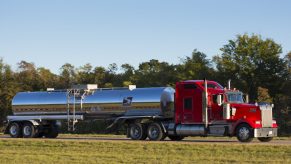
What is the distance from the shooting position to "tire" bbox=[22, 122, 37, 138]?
1567 inches

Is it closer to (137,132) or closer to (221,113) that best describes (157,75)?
(137,132)

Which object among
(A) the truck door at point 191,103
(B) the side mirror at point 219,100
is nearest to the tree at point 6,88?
(A) the truck door at point 191,103

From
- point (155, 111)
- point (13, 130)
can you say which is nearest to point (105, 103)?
point (155, 111)

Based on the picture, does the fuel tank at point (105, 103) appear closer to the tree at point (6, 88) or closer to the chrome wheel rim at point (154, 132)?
the chrome wheel rim at point (154, 132)

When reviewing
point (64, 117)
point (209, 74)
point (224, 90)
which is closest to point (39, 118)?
point (64, 117)

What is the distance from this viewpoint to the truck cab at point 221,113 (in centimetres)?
3141

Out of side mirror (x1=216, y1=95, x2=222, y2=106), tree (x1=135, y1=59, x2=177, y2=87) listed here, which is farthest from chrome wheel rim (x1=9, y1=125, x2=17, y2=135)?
tree (x1=135, y1=59, x2=177, y2=87)

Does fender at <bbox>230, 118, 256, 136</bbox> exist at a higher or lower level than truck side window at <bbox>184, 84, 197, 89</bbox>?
lower

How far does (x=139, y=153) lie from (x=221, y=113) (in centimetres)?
849

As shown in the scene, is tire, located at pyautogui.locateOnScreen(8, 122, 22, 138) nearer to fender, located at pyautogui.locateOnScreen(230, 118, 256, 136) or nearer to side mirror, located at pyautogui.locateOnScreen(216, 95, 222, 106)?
side mirror, located at pyautogui.locateOnScreen(216, 95, 222, 106)

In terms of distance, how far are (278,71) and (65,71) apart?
30804mm

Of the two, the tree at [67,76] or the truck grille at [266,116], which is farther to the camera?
the tree at [67,76]

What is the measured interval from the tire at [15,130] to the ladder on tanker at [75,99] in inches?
144

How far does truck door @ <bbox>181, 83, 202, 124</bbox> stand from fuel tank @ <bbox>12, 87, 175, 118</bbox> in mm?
1175
